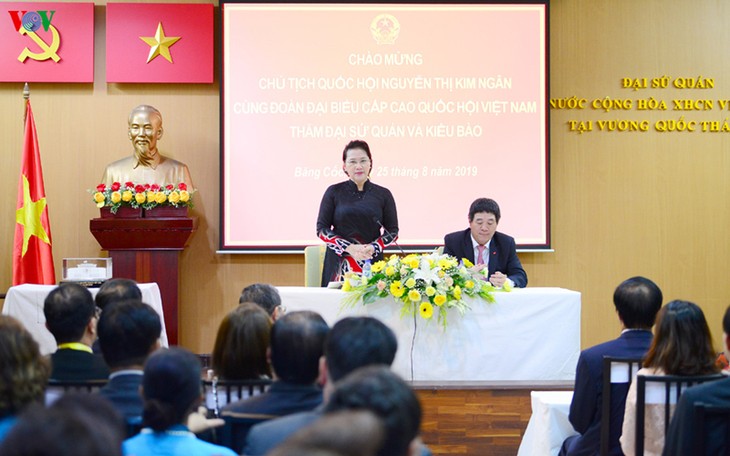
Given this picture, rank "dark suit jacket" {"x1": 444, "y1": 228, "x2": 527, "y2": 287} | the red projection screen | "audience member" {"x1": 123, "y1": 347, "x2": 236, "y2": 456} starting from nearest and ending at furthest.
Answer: "audience member" {"x1": 123, "y1": 347, "x2": 236, "y2": 456} → "dark suit jacket" {"x1": 444, "y1": 228, "x2": 527, "y2": 287} → the red projection screen

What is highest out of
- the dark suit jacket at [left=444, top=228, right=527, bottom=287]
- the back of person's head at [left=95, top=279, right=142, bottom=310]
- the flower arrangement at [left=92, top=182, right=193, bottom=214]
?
the flower arrangement at [left=92, top=182, right=193, bottom=214]

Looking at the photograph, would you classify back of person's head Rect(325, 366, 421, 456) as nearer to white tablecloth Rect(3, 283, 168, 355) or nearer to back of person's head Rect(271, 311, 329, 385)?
back of person's head Rect(271, 311, 329, 385)

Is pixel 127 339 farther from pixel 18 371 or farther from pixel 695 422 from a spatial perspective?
pixel 695 422

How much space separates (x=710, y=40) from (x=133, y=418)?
235 inches

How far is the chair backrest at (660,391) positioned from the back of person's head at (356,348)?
37.7 inches

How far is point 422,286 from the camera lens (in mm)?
3945

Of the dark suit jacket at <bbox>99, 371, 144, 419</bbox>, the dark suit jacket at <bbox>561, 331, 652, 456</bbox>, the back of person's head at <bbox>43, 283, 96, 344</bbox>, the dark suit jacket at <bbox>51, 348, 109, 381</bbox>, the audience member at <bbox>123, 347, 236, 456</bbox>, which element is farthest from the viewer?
the dark suit jacket at <bbox>561, 331, 652, 456</bbox>

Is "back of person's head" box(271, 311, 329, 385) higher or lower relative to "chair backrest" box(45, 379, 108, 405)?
higher

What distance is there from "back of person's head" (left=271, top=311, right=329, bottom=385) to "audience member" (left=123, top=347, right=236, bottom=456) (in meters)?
0.28

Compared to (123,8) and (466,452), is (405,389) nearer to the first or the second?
(466,452)

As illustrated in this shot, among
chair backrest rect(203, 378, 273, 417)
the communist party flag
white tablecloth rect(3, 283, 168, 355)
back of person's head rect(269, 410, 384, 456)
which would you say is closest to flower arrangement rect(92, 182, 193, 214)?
the communist party flag

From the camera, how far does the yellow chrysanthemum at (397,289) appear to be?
153 inches

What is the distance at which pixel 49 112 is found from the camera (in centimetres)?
648

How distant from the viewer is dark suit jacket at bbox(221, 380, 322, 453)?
2080 millimetres
